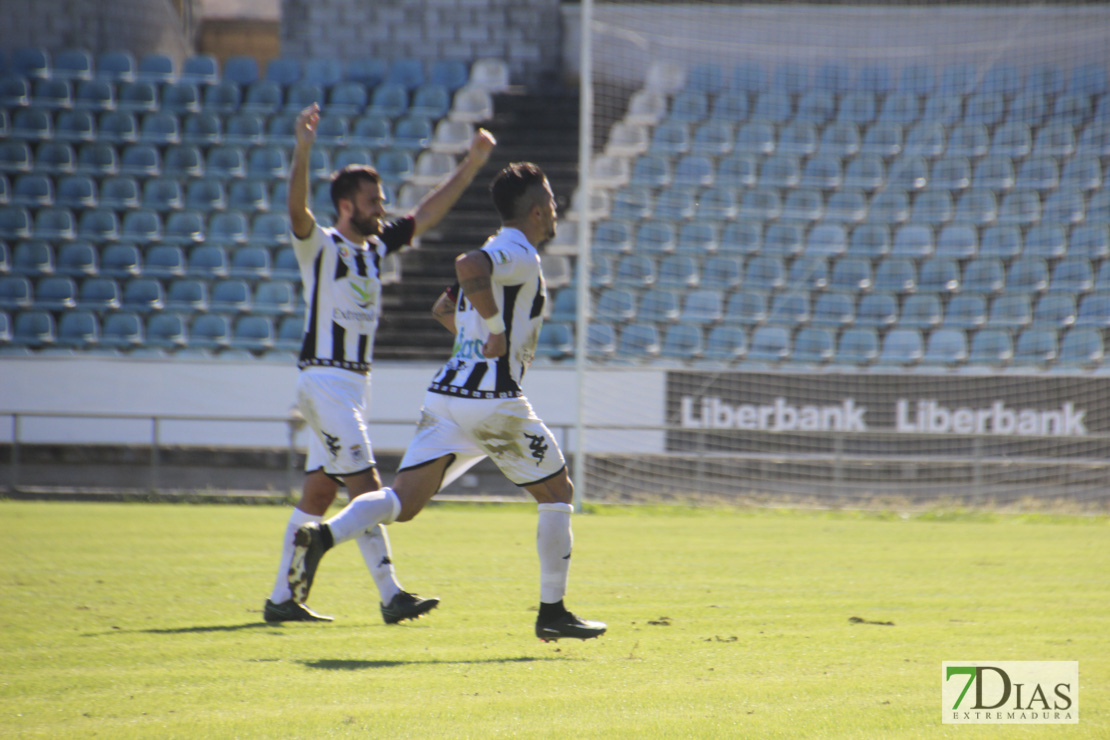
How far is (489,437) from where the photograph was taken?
4.17 metres

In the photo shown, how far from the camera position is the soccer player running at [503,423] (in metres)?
4.10

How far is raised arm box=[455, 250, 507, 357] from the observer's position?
3969 mm

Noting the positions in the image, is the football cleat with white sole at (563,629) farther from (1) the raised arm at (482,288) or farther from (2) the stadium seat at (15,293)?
(2) the stadium seat at (15,293)

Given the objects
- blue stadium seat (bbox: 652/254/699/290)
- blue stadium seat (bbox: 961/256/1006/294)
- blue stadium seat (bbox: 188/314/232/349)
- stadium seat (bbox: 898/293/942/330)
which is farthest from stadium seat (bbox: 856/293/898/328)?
blue stadium seat (bbox: 188/314/232/349)

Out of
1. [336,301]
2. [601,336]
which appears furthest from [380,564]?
[601,336]

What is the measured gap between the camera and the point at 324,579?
20.0ft

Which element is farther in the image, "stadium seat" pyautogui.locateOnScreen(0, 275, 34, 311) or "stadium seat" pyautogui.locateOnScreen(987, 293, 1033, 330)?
"stadium seat" pyautogui.locateOnScreen(0, 275, 34, 311)

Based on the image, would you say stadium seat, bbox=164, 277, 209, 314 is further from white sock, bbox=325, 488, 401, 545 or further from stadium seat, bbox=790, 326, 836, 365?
white sock, bbox=325, 488, 401, 545

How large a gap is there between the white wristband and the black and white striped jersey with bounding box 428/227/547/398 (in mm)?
132

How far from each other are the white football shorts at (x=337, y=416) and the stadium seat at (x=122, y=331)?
10677mm

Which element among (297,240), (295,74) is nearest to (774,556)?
(297,240)

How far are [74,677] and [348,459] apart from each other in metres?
1.48

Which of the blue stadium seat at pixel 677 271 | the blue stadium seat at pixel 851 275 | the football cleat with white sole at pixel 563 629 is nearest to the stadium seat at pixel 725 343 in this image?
the blue stadium seat at pixel 677 271

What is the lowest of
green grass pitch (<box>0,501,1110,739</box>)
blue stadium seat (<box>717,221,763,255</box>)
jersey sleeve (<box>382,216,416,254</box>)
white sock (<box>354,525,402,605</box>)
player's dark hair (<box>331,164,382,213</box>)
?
green grass pitch (<box>0,501,1110,739</box>)
